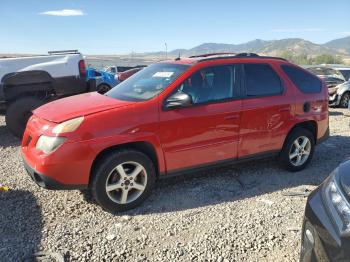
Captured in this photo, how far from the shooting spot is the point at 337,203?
2.31 m

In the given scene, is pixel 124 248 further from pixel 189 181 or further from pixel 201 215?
pixel 189 181

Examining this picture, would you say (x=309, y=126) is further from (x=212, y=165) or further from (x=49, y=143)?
(x=49, y=143)

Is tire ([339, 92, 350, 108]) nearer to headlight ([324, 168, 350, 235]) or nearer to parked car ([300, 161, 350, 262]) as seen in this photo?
parked car ([300, 161, 350, 262])

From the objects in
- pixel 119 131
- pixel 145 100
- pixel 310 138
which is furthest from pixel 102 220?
pixel 310 138

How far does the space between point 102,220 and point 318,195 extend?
2.25 meters

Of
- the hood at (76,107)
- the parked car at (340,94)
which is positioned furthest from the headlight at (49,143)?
the parked car at (340,94)

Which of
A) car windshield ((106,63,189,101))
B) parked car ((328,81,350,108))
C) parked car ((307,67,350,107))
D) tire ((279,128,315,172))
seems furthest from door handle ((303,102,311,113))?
parked car ((328,81,350,108))

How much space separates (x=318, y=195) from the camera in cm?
260

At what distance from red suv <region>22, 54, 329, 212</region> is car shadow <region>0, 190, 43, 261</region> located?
434 mm

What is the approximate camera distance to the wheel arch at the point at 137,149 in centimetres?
385

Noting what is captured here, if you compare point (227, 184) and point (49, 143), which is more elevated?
point (49, 143)

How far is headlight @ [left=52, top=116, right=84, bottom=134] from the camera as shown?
3652mm

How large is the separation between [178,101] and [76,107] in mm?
1176

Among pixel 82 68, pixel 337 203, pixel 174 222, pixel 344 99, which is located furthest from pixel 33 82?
pixel 344 99
